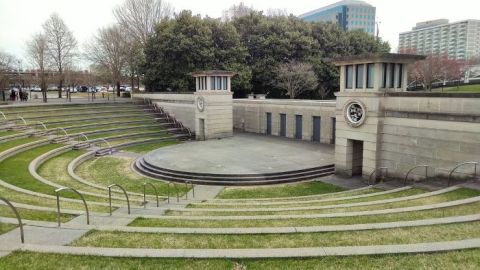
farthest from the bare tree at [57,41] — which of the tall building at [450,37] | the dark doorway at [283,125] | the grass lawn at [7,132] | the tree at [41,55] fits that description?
the tall building at [450,37]

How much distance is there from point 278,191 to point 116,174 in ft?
32.5

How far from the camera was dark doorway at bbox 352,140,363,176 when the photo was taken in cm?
1970

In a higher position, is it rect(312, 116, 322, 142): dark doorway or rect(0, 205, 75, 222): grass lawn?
rect(312, 116, 322, 142): dark doorway

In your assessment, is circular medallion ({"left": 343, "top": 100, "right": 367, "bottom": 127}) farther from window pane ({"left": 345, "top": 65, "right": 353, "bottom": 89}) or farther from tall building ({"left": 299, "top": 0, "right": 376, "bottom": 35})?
tall building ({"left": 299, "top": 0, "right": 376, "bottom": 35})

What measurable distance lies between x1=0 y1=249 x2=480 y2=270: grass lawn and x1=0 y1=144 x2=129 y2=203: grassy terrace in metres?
6.77

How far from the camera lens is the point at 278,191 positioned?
17359mm

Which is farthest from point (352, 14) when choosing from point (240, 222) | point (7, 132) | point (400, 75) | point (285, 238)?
point (285, 238)

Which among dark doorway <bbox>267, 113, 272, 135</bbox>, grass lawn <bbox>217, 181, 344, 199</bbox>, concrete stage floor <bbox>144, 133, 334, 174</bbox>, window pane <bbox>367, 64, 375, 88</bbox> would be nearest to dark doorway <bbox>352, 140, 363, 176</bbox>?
concrete stage floor <bbox>144, 133, 334, 174</bbox>

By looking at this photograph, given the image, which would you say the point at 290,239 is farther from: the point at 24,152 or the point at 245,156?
the point at 24,152

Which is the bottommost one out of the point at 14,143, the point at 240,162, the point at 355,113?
the point at 240,162

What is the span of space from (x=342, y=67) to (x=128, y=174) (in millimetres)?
13772

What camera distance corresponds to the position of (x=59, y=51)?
43.5 metres

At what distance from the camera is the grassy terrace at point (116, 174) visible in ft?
60.0

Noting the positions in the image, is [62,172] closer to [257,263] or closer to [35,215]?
[35,215]
